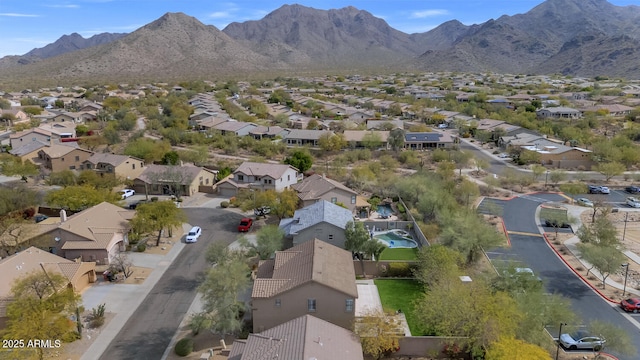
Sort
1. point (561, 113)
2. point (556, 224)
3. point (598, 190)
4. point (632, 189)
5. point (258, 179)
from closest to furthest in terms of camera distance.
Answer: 1. point (556, 224)
2. point (258, 179)
3. point (598, 190)
4. point (632, 189)
5. point (561, 113)

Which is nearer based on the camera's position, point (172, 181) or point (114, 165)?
point (172, 181)

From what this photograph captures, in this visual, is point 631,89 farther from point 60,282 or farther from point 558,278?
point 60,282

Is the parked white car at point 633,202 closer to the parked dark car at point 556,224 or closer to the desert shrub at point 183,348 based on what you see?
the parked dark car at point 556,224

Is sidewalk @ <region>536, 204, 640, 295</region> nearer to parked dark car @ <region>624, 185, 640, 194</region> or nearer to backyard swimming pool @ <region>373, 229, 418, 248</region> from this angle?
parked dark car @ <region>624, 185, 640, 194</region>

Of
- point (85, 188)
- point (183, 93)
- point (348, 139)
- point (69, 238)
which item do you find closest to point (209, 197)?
point (85, 188)

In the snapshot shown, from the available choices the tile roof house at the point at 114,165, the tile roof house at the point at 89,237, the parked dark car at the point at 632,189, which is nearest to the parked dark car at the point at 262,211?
the tile roof house at the point at 89,237

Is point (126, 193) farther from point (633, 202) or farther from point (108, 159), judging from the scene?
point (633, 202)

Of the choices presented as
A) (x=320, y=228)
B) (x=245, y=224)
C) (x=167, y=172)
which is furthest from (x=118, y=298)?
(x=167, y=172)
